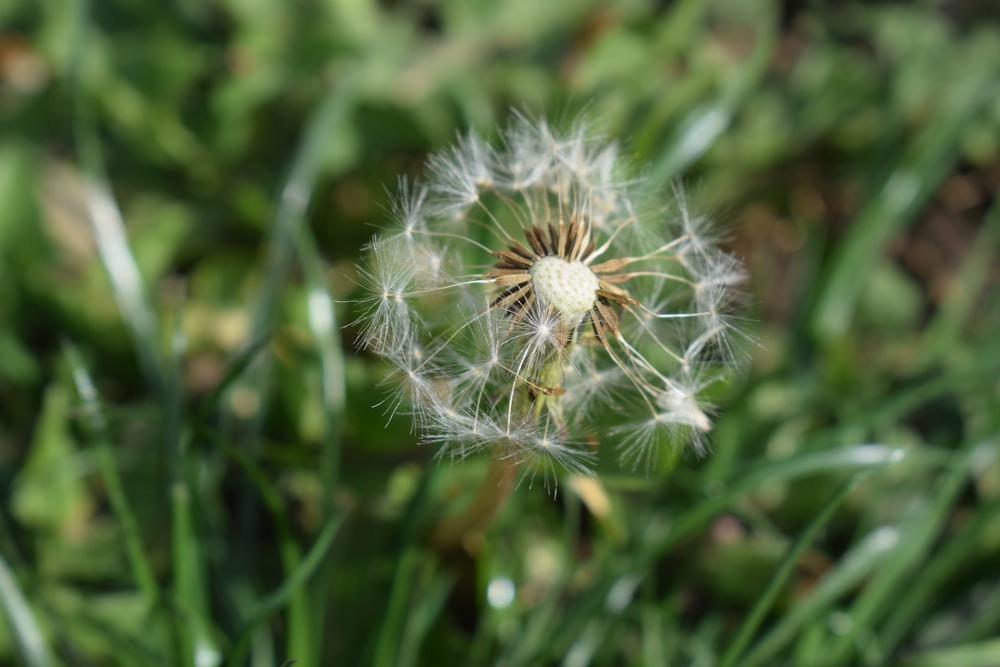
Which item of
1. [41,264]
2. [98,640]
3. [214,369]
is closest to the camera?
[98,640]

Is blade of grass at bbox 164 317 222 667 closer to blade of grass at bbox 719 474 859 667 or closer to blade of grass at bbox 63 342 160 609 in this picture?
blade of grass at bbox 63 342 160 609

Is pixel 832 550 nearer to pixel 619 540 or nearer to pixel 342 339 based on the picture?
pixel 619 540

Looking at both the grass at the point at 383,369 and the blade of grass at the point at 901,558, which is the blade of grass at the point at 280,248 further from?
the blade of grass at the point at 901,558

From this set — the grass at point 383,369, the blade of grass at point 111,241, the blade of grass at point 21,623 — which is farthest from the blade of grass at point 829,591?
the blade of grass at point 111,241

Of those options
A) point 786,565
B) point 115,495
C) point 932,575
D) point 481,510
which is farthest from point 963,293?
point 115,495

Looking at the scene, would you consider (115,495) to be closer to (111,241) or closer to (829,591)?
(111,241)

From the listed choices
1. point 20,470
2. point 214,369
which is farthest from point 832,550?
point 20,470
